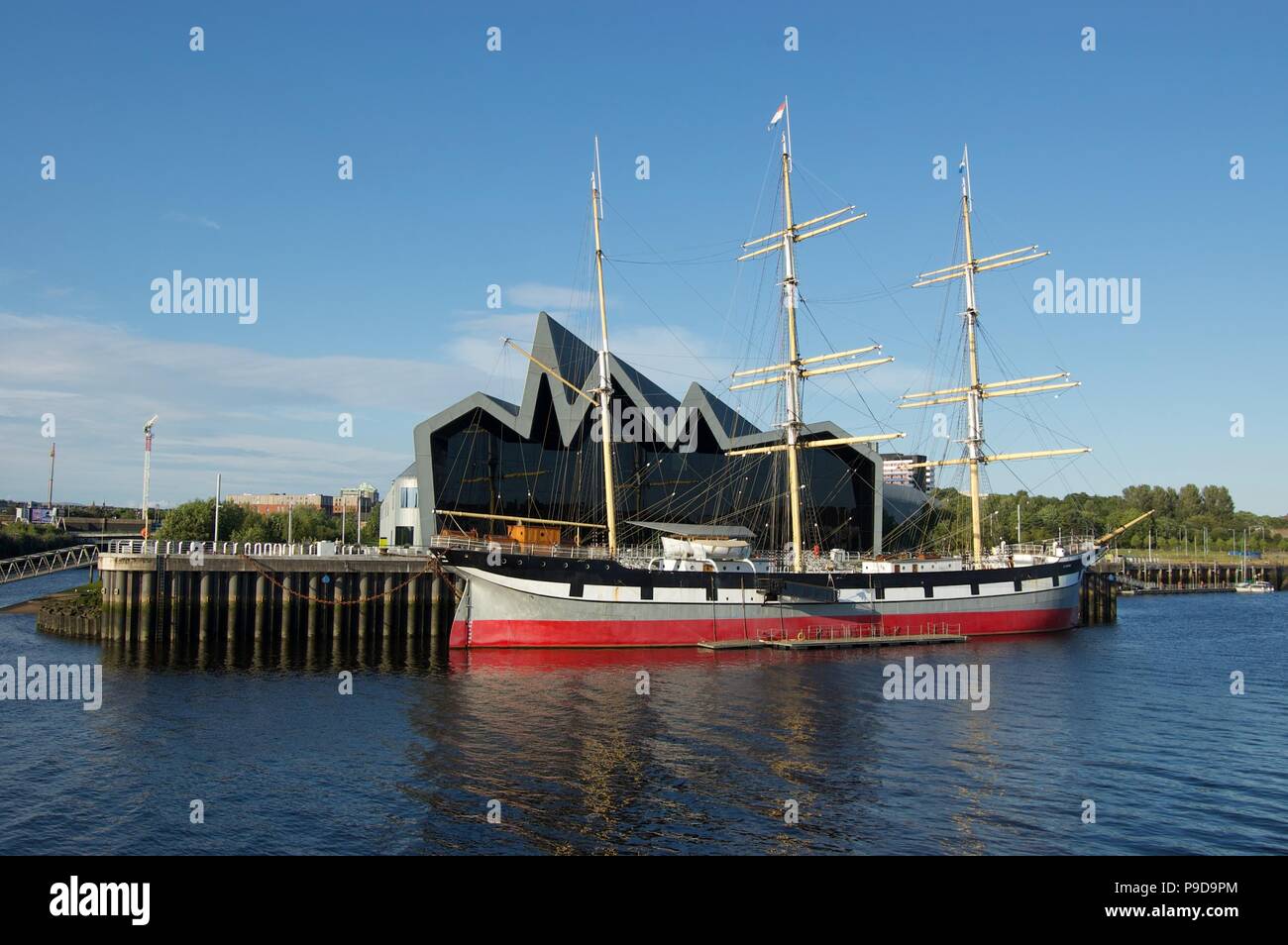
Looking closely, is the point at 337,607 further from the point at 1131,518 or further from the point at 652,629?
the point at 1131,518

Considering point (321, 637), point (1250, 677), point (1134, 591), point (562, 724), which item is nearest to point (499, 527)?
point (321, 637)

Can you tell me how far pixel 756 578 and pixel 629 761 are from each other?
2465cm

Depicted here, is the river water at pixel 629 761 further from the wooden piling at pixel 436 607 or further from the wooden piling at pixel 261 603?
the wooden piling at pixel 436 607

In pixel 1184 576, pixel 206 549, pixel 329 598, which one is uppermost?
pixel 206 549

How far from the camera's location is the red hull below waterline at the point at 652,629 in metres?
44.6

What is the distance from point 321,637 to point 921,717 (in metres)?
32.5

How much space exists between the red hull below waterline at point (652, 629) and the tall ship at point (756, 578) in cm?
6

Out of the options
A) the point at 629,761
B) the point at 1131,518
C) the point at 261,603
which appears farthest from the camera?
the point at 1131,518

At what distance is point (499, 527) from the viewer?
60.1 metres

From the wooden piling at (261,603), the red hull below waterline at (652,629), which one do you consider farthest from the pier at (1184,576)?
the wooden piling at (261,603)

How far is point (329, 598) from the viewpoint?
49000 millimetres

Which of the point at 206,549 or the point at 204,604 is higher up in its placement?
the point at 206,549

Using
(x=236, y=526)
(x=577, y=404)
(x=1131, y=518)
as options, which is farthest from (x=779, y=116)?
(x=1131, y=518)

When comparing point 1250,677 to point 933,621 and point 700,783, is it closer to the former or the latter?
point 933,621
